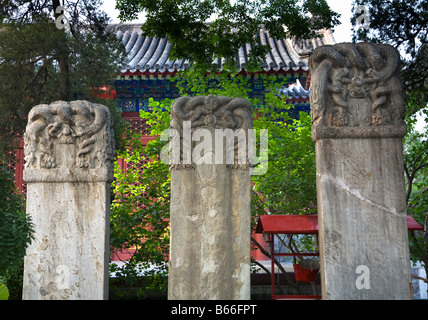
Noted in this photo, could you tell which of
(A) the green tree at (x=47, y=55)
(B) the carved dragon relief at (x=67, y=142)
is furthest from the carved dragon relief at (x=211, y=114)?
(A) the green tree at (x=47, y=55)

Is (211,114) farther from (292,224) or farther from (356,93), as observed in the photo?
(292,224)

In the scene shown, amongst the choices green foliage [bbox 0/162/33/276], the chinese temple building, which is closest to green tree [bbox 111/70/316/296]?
green foliage [bbox 0/162/33/276]

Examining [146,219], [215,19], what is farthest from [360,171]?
[146,219]

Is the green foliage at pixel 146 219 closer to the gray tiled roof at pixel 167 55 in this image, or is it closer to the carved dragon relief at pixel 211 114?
the carved dragon relief at pixel 211 114

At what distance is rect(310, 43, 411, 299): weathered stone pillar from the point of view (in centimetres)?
404

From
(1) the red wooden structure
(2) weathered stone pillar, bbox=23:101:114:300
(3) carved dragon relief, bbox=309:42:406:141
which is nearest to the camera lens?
(3) carved dragon relief, bbox=309:42:406:141

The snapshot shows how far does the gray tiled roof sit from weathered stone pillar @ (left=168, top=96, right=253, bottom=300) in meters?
4.55

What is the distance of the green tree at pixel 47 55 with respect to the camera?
6.15m

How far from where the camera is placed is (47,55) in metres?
6.50

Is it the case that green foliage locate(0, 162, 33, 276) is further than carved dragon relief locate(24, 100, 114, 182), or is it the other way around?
carved dragon relief locate(24, 100, 114, 182)

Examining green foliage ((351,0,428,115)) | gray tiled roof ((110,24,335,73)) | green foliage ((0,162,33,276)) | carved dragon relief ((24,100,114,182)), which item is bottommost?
green foliage ((0,162,33,276))

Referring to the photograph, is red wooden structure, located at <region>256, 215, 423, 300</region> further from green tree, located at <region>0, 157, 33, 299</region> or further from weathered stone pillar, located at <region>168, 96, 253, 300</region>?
green tree, located at <region>0, 157, 33, 299</region>

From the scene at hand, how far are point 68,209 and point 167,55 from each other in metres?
6.82

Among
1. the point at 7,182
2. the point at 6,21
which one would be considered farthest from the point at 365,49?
the point at 6,21
